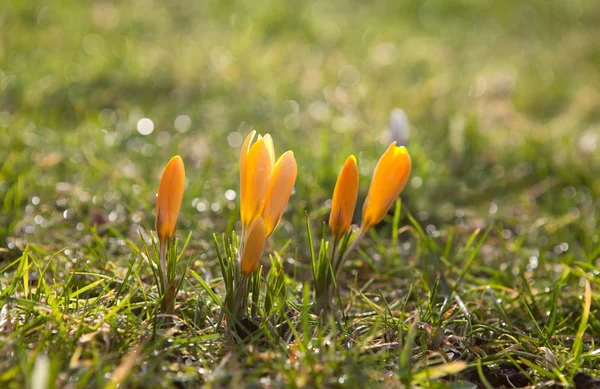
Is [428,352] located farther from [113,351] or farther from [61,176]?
[61,176]

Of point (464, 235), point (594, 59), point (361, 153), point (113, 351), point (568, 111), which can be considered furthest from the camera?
point (594, 59)

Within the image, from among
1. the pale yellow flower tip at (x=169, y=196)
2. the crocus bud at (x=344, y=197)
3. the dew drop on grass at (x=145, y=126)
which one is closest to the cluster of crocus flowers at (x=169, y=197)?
the pale yellow flower tip at (x=169, y=196)

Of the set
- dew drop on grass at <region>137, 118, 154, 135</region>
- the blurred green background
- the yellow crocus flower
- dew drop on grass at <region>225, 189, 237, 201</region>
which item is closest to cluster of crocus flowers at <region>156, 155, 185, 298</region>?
the yellow crocus flower

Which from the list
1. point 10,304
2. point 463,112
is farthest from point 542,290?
point 463,112

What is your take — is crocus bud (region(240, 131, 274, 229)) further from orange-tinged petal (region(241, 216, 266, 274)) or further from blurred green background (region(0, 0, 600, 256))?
blurred green background (region(0, 0, 600, 256))

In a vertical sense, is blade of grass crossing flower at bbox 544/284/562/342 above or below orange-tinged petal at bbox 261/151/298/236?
below

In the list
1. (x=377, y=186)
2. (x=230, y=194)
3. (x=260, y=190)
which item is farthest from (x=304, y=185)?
(x=260, y=190)

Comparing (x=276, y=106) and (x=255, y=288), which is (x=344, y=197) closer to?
(x=255, y=288)

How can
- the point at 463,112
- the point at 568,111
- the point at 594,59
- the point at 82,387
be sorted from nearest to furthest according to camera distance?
the point at 82,387, the point at 463,112, the point at 568,111, the point at 594,59
